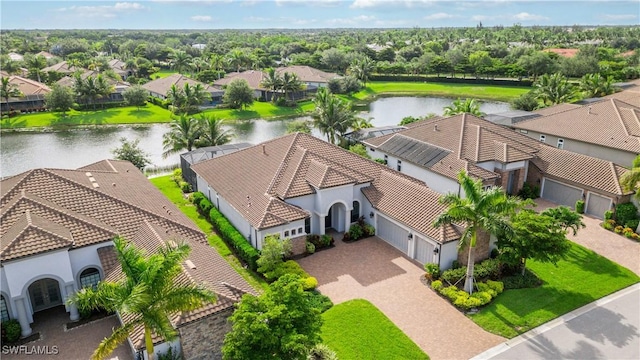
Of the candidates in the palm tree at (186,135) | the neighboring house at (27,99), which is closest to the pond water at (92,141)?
the palm tree at (186,135)

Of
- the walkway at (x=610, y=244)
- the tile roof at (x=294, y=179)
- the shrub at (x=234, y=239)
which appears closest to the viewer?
the shrub at (x=234, y=239)

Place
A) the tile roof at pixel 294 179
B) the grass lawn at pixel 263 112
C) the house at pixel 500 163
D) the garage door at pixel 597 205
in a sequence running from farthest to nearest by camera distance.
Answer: the grass lawn at pixel 263 112 < the house at pixel 500 163 < the garage door at pixel 597 205 < the tile roof at pixel 294 179

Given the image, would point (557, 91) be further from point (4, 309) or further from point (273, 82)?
point (4, 309)

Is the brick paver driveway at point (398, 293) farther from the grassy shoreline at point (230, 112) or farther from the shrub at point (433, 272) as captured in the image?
the grassy shoreline at point (230, 112)

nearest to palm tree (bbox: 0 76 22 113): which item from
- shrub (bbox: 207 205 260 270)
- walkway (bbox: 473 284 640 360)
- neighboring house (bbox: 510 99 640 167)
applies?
shrub (bbox: 207 205 260 270)

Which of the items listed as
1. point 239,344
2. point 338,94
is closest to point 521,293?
point 239,344

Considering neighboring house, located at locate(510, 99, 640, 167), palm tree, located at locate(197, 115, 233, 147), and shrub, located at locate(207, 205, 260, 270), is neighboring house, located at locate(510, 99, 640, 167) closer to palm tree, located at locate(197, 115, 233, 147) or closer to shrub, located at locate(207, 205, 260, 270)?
palm tree, located at locate(197, 115, 233, 147)

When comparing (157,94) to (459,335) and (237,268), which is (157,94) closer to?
(237,268)
